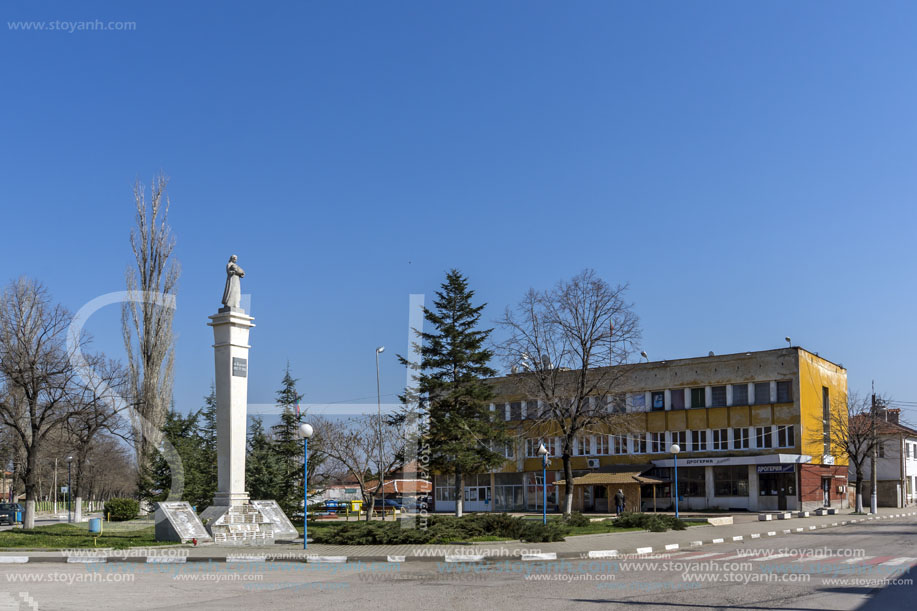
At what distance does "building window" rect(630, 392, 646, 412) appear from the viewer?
2309 inches

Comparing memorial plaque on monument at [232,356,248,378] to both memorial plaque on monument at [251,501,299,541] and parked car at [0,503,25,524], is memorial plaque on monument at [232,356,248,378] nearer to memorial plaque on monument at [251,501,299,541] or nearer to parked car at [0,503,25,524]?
memorial plaque on monument at [251,501,299,541]

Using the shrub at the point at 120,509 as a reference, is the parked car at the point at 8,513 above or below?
below

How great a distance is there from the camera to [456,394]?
41.8m

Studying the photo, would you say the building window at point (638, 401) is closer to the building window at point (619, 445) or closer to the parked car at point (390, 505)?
the building window at point (619, 445)

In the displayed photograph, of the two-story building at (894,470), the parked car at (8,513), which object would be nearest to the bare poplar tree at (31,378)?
the parked car at (8,513)

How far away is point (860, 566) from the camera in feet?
57.4

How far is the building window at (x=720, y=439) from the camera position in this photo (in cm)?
5475

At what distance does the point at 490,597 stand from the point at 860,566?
927 cm

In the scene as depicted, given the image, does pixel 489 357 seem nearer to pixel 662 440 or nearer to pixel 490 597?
pixel 662 440

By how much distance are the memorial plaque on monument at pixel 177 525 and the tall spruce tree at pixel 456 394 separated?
19.0m

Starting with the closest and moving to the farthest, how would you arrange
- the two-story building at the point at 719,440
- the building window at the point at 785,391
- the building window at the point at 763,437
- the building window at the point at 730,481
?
the two-story building at the point at 719,440 < the building window at the point at 785,391 < the building window at the point at 763,437 < the building window at the point at 730,481

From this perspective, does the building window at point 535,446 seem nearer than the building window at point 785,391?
No

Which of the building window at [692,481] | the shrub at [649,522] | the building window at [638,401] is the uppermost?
the building window at [638,401]

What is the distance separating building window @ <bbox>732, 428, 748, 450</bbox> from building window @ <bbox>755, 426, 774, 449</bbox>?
699 mm
